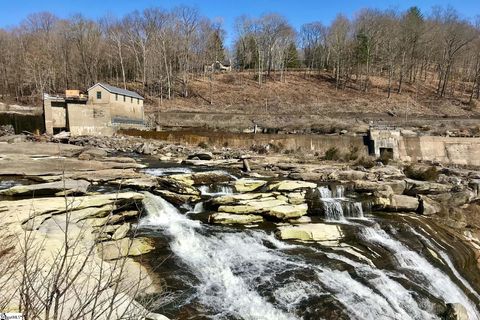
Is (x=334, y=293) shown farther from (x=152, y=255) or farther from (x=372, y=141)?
(x=372, y=141)

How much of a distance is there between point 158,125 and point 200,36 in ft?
86.8

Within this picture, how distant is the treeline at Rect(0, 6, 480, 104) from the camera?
160 feet

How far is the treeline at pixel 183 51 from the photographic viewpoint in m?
48.7

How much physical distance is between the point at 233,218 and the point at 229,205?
79 centimetres

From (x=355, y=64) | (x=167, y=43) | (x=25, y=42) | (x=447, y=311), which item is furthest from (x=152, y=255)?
(x=25, y=42)

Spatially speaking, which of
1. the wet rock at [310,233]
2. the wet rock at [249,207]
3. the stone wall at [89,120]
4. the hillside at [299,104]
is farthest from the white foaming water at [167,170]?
the hillside at [299,104]

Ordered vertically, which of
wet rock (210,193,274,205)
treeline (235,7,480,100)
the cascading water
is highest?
treeline (235,7,480,100)

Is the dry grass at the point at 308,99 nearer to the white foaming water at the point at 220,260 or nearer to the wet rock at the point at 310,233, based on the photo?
the wet rock at the point at 310,233

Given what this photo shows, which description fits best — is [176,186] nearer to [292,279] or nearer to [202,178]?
[202,178]

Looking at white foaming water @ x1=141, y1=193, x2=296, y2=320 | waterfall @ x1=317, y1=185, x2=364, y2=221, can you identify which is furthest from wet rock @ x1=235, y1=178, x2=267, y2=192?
white foaming water @ x1=141, y1=193, x2=296, y2=320

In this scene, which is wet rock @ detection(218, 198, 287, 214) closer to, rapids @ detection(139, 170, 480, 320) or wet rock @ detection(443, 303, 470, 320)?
rapids @ detection(139, 170, 480, 320)

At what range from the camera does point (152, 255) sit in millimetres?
8742

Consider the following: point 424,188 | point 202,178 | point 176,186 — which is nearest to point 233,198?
point 176,186

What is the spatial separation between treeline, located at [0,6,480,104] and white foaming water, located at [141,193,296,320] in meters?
38.3
